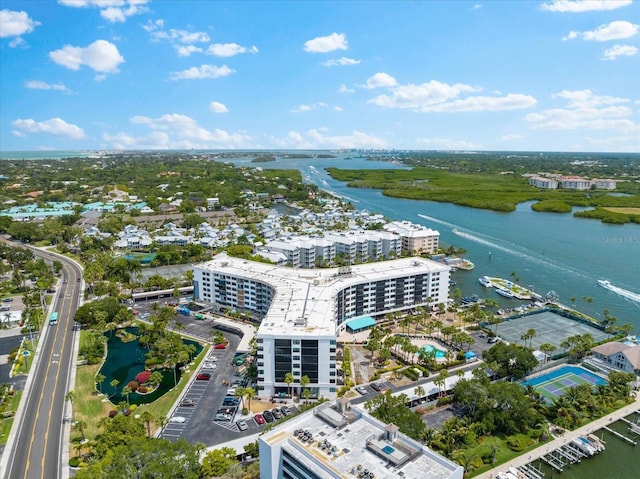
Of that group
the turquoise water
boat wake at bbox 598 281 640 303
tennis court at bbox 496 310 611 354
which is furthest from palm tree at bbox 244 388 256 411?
boat wake at bbox 598 281 640 303

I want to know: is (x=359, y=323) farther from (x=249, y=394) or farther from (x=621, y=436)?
(x=621, y=436)

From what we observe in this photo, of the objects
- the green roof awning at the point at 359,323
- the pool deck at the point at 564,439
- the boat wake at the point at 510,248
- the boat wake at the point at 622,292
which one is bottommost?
the pool deck at the point at 564,439

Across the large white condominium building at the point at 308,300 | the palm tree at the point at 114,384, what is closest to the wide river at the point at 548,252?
the large white condominium building at the point at 308,300

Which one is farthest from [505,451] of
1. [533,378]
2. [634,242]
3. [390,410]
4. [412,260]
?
[634,242]

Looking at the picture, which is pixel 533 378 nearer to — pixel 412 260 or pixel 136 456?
pixel 412 260

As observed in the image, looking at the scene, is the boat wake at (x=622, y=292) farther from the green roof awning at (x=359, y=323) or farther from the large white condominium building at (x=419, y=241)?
the green roof awning at (x=359, y=323)
